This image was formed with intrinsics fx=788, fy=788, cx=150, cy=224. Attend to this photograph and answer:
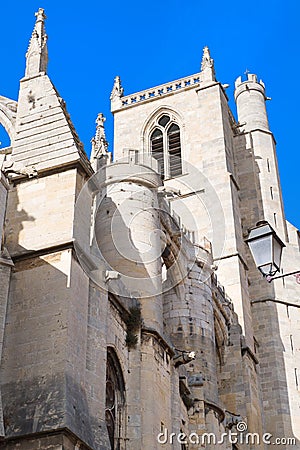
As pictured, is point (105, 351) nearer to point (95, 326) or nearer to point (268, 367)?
point (95, 326)

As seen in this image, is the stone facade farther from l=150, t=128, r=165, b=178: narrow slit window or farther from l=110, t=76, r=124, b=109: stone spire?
l=110, t=76, r=124, b=109: stone spire

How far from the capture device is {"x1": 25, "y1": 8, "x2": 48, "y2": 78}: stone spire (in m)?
13.8

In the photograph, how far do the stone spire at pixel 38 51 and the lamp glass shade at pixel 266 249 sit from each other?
6933 mm

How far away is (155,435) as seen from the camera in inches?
473

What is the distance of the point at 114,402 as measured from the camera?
1183 cm

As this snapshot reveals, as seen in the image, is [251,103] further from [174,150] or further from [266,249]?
[266,249]

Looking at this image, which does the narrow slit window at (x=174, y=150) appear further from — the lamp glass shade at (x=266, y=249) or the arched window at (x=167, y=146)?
the lamp glass shade at (x=266, y=249)

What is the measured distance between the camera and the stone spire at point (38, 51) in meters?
13.8

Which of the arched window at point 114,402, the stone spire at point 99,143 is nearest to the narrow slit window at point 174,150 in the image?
the stone spire at point 99,143

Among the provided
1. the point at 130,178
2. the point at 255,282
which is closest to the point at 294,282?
the point at 255,282

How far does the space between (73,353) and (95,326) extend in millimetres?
1074

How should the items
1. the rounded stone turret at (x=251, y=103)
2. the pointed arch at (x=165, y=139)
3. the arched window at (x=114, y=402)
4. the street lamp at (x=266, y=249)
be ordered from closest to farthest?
the street lamp at (x=266, y=249) < the arched window at (x=114, y=402) < the pointed arch at (x=165, y=139) < the rounded stone turret at (x=251, y=103)

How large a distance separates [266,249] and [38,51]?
7758 mm

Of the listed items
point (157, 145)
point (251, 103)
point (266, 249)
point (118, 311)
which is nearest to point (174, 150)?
point (157, 145)
